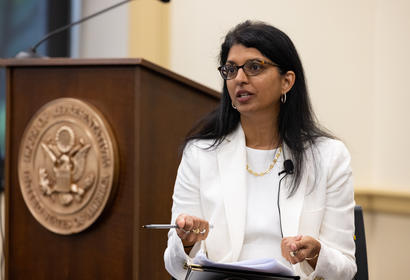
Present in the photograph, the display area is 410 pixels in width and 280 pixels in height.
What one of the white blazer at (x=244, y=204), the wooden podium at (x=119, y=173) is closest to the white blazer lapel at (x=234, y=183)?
the white blazer at (x=244, y=204)

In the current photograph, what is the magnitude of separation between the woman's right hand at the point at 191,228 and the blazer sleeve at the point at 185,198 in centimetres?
7

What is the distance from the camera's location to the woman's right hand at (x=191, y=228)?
165 centimetres

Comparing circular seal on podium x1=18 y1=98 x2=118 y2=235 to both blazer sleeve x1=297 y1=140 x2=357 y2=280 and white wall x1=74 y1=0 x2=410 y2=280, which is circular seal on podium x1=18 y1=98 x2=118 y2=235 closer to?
blazer sleeve x1=297 y1=140 x2=357 y2=280

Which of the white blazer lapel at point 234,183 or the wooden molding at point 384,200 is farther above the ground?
the white blazer lapel at point 234,183

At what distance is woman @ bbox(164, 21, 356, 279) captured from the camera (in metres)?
1.80

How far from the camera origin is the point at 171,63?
175 inches

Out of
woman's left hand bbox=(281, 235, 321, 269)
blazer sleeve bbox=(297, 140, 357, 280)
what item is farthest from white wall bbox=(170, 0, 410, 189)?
woman's left hand bbox=(281, 235, 321, 269)

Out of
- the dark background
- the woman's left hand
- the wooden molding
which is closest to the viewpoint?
the woman's left hand

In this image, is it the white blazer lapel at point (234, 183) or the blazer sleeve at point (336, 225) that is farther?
the white blazer lapel at point (234, 183)

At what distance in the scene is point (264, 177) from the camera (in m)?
1.92

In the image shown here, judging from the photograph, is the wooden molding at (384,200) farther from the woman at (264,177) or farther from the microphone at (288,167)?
the microphone at (288,167)

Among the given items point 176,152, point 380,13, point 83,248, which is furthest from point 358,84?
point 83,248

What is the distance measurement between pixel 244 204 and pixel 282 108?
14.7 inches

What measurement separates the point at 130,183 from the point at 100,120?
0.90 ft
